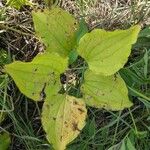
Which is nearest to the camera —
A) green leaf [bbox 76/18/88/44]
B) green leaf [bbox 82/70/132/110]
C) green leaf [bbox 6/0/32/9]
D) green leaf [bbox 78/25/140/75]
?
green leaf [bbox 78/25/140/75]

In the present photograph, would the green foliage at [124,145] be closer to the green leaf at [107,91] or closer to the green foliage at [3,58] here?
the green leaf at [107,91]

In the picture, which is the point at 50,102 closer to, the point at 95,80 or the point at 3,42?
the point at 95,80

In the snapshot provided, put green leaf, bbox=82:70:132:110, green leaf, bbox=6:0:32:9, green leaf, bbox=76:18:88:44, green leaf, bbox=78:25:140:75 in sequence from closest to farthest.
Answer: green leaf, bbox=78:25:140:75
green leaf, bbox=82:70:132:110
green leaf, bbox=76:18:88:44
green leaf, bbox=6:0:32:9

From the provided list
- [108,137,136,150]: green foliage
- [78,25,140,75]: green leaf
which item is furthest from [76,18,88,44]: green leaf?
[108,137,136,150]: green foliage

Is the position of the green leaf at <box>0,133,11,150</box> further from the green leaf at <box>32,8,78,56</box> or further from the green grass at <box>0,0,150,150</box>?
the green leaf at <box>32,8,78,56</box>

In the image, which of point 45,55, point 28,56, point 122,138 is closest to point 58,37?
point 45,55

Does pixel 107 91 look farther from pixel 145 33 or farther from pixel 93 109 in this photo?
pixel 145 33
